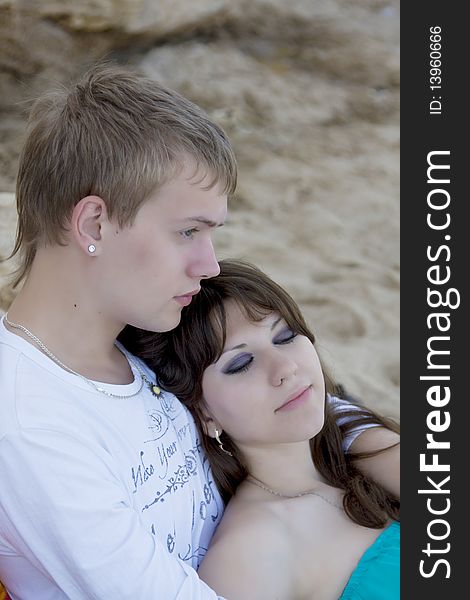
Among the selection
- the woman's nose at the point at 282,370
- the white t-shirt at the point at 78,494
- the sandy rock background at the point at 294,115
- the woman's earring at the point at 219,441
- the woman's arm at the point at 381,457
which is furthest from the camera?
the sandy rock background at the point at 294,115

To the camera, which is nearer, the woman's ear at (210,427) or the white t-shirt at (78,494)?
the white t-shirt at (78,494)

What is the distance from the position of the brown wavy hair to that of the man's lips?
18 centimetres

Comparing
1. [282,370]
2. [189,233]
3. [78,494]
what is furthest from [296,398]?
[78,494]

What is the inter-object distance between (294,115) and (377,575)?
13.4 feet

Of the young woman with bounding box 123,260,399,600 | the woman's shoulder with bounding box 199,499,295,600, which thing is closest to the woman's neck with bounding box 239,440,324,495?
the young woman with bounding box 123,260,399,600

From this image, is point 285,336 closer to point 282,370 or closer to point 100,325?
point 282,370

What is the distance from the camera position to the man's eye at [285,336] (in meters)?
2.11

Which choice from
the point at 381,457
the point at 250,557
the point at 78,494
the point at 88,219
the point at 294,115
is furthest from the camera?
the point at 294,115

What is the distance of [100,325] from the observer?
1883 millimetres

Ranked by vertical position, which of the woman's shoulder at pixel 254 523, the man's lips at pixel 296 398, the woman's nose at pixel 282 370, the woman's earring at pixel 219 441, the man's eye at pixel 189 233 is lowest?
the woman's shoulder at pixel 254 523

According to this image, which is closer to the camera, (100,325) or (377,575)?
(100,325)

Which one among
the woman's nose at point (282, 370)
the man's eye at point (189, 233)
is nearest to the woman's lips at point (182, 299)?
the man's eye at point (189, 233)

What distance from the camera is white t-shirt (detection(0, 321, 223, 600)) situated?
159 centimetres

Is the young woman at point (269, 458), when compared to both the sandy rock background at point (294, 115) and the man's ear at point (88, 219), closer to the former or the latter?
the man's ear at point (88, 219)
